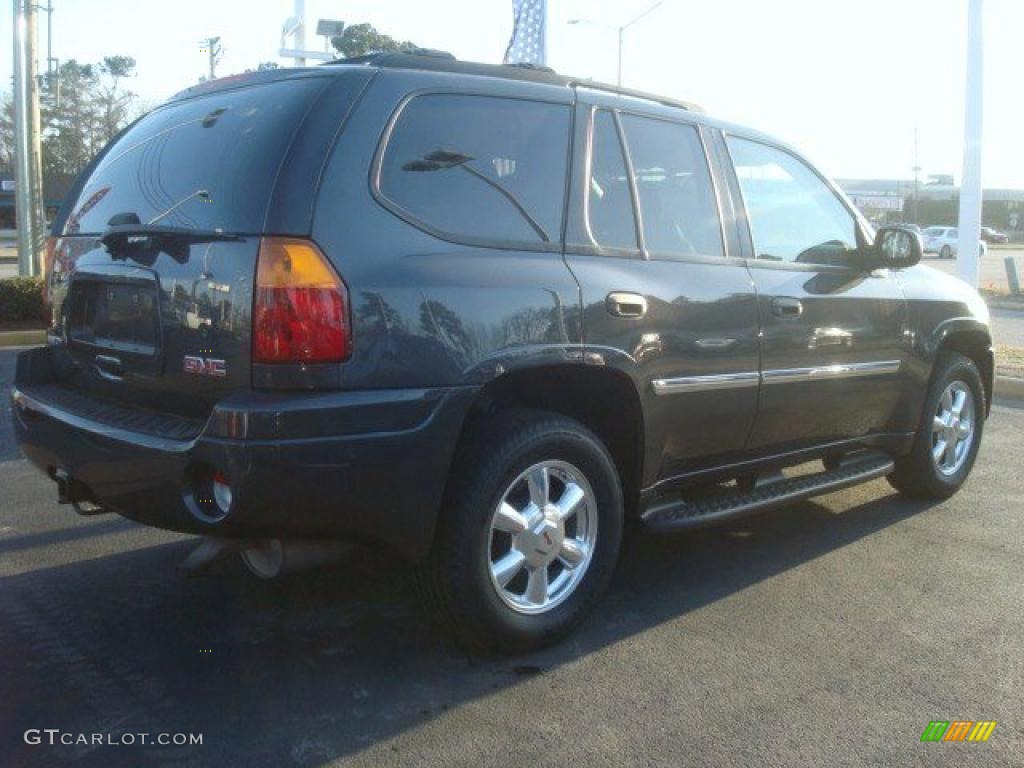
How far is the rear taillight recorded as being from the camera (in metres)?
2.98

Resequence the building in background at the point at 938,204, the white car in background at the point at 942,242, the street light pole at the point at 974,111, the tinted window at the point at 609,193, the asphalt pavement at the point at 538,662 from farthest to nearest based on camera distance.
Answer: the building in background at the point at 938,204, the white car in background at the point at 942,242, the street light pole at the point at 974,111, the tinted window at the point at 609,193, the asphalt pavement at the point at 538,662

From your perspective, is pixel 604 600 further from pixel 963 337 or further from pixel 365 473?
pixel 963 337

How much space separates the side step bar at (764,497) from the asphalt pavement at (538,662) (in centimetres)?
31

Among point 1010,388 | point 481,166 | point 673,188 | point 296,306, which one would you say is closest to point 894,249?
point 673,188

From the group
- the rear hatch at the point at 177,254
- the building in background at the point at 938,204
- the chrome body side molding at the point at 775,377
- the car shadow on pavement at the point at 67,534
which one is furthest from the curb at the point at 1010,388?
the building in background at the point at 938,204

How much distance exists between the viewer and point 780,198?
15.7 feet

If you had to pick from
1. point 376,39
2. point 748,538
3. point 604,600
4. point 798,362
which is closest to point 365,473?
point 604,600

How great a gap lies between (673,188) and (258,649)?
2.37m

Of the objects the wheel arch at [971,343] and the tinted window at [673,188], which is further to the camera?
the wheel arch at [971,343]

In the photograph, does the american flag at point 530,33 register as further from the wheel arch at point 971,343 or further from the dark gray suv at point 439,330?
the dark gray suv at point 439,330

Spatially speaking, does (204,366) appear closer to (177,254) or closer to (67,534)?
(177,254)

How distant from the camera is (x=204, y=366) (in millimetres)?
3129

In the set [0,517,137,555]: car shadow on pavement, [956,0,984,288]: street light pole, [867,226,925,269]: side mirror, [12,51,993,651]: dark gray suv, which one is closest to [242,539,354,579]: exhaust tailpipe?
[12,51,993,651]: dark gray suv

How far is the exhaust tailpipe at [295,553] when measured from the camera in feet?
10.6
